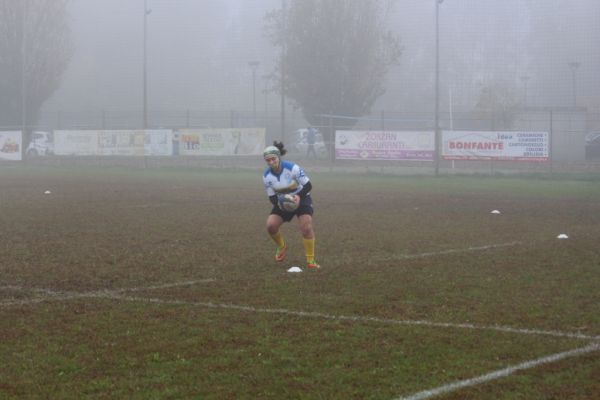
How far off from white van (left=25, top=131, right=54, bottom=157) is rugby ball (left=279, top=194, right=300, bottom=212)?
1904 inches

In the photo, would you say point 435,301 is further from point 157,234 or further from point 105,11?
point 105,11

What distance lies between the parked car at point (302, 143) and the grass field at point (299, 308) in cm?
3378

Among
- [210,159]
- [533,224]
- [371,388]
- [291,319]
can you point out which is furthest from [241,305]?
[210,159]

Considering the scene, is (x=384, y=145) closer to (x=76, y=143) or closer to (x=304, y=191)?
(x=76, y=143)

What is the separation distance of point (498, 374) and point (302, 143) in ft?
163

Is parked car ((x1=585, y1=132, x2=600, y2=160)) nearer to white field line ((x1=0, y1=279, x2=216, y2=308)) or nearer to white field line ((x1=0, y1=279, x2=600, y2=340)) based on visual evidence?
white field line ((x1=0, y1=279, x2=600, y2=340))

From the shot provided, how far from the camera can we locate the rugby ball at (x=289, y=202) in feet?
39.6

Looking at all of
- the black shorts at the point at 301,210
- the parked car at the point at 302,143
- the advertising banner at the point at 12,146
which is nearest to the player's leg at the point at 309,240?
the black shorts at the point at 301,210

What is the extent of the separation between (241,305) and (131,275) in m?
2.53

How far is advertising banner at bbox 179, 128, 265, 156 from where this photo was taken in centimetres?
4419

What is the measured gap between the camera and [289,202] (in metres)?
12.1

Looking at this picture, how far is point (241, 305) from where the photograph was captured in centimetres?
934

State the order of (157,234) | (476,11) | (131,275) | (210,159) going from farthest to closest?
1. (476,11)
2. (210,159)
3. (157,234)
4. (131,275)

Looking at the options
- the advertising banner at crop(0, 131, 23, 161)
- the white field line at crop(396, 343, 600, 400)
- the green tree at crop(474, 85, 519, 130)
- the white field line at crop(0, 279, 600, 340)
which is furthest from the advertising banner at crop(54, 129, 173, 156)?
the white field line at crop(396, 343, 600, 400)
